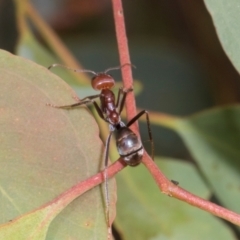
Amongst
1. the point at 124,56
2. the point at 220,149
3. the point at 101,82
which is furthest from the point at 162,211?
the point at 124,56

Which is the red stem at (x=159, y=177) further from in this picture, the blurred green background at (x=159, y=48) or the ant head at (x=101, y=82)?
the blurred green background at (x=159, y=48)

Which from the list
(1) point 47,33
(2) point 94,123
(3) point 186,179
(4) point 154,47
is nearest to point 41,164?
(2) point 94,123

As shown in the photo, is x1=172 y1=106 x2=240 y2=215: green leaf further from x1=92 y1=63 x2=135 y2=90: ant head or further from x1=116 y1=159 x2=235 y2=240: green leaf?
x1=92 y1=63 x2=135 y2=90: ant head

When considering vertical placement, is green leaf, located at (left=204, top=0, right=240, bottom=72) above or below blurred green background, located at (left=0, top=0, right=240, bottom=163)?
below

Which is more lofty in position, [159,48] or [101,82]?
[159,48]

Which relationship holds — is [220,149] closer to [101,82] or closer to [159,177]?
[101,82]

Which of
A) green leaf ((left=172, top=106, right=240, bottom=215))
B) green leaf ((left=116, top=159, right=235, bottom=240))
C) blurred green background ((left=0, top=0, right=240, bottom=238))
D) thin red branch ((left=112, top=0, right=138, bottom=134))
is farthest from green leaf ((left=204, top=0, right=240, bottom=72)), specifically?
blurred green background ((left=0, top=0, right=240, bottom=238))
